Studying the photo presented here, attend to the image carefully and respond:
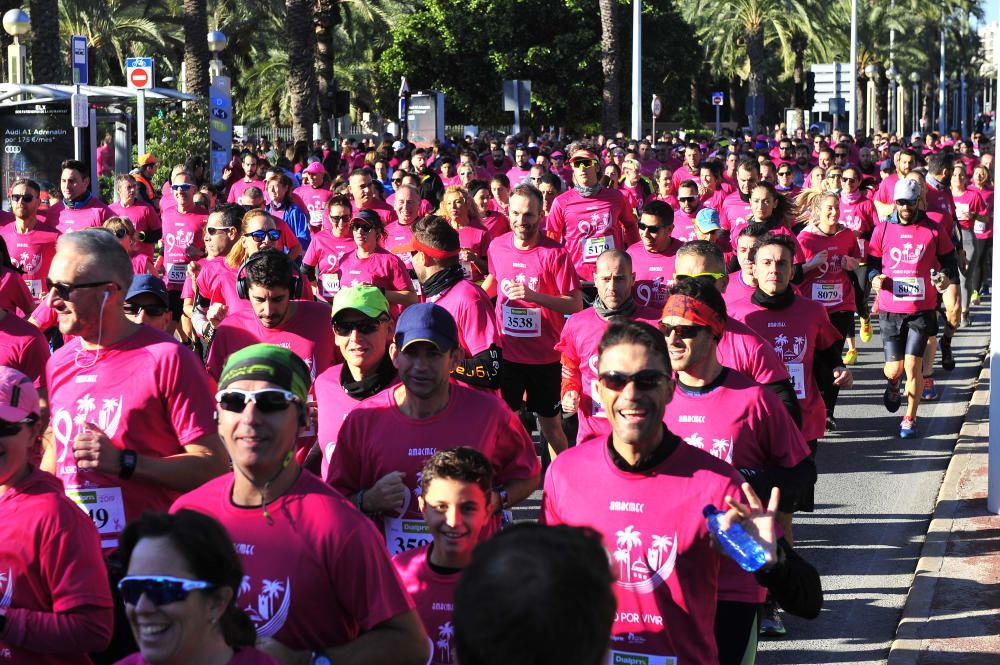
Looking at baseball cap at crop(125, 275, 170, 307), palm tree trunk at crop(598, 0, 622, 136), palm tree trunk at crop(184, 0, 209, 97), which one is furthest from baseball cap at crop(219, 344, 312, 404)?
palm tree trunk at crop(598, 0, 622, 136)

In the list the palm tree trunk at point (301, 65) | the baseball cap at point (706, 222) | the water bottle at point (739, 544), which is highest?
the palm tree trunk at point (301, 65)

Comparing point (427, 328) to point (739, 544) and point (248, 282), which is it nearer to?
point (739, 544)

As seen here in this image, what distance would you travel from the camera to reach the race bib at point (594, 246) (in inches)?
441

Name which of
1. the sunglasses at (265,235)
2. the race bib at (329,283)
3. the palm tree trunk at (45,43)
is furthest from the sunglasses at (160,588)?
the palm tree trunk at (45,43)

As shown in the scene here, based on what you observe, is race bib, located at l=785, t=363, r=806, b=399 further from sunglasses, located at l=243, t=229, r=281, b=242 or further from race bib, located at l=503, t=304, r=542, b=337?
sunglasses, located at l=243, t=229, r=281, b=242

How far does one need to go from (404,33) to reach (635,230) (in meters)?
40.4

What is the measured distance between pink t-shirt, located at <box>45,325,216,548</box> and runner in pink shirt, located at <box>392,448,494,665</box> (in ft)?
2.65

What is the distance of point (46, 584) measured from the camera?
3783 millimetres

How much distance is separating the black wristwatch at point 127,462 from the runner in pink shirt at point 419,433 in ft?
2.12

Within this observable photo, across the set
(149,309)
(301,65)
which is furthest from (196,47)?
(149,309)

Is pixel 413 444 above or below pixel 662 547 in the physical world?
above

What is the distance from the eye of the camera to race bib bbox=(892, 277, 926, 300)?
1137 cm

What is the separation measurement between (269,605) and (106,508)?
1337 mm

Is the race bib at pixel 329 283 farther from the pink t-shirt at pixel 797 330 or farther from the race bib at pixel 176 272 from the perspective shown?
the pink t-shirt at pixel 797 330
